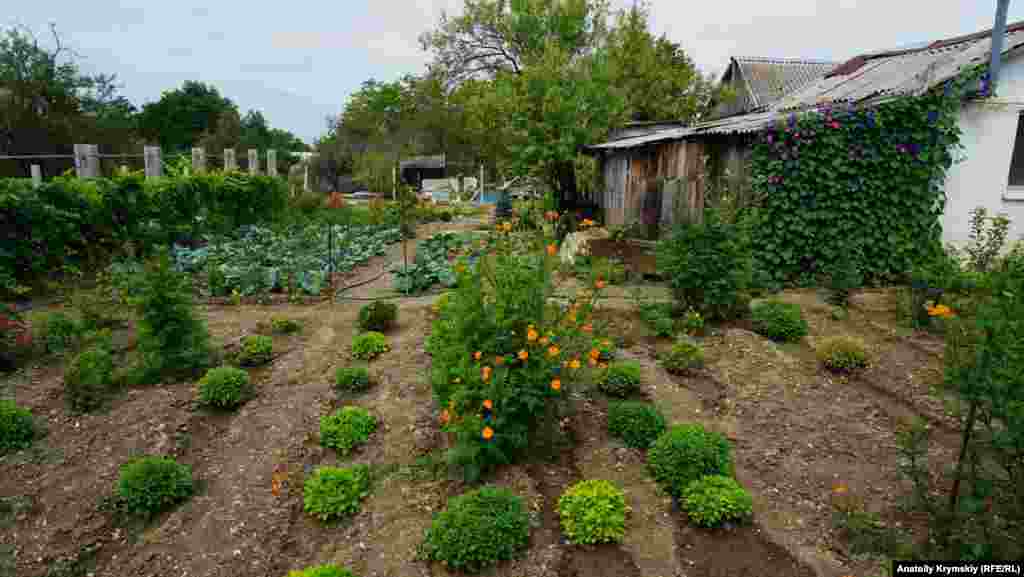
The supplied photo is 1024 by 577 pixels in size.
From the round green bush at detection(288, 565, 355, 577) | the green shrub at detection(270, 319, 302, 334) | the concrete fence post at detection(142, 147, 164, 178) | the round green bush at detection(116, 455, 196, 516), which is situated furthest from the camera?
the concrete fence post at detection(142, 147, 164, 178)

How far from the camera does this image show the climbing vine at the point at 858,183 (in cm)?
698

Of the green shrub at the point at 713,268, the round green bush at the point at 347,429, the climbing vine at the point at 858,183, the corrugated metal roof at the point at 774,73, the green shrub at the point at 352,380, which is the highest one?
the corrugated metal roof at the point at 774,73

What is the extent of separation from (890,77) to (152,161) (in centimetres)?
1249

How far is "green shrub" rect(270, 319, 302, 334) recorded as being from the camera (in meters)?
6.01

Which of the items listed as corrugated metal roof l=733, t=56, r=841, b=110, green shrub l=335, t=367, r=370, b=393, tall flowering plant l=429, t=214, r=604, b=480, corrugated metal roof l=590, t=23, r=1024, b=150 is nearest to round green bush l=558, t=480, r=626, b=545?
tall flowering plant l=429, t=214, r=604, b=480

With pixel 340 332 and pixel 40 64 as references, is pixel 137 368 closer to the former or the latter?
pixel 340 332

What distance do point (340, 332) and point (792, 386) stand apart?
13.6 ft

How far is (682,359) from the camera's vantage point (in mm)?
4785

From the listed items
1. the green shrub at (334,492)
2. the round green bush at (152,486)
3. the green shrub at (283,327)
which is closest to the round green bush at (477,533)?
the green shrub at (334,492)

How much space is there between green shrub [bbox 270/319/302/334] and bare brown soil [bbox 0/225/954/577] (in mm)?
542

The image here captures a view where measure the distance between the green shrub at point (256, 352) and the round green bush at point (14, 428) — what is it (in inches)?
59.1

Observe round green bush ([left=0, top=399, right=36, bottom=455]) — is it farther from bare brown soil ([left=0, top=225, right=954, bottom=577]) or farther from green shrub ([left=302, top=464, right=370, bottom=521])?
green shrub ([left=302, top=464, right=370, bottom=521])

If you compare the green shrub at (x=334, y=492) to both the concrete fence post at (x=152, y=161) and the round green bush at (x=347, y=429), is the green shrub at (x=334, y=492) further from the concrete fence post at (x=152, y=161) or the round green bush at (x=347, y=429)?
the concrete fence post at (x=152, y=161)

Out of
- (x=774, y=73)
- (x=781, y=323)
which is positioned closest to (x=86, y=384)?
(x=781, y=323)
